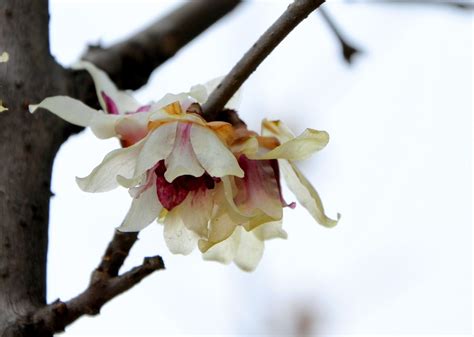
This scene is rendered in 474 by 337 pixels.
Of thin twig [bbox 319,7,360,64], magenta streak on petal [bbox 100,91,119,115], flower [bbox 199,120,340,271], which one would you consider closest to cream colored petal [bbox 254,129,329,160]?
flower [bbox 199,120,340,271]

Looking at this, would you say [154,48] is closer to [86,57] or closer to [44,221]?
[86,57]

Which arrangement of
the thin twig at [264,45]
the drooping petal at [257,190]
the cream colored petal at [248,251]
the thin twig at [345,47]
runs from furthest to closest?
the thin twig at [345,47] → the cream colored petal at [248,251] → the drooping petal at [257,190] → the thin twig at [264,45]

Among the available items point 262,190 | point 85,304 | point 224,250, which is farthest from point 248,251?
point 85,304

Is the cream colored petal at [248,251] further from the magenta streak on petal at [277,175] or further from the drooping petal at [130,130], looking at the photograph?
the drooping petal at [130,130]

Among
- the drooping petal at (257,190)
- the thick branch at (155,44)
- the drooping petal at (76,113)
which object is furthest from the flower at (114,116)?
the thick branch at (155,44)

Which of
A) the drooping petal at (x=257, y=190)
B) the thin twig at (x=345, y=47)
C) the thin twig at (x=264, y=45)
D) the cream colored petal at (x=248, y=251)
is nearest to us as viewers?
the thin twig at (x=264, y=45)

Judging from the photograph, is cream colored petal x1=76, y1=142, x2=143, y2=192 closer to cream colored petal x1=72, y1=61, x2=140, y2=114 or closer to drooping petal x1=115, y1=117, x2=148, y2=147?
drooping petal x1=115, y1=117, x2=148, y2=147
